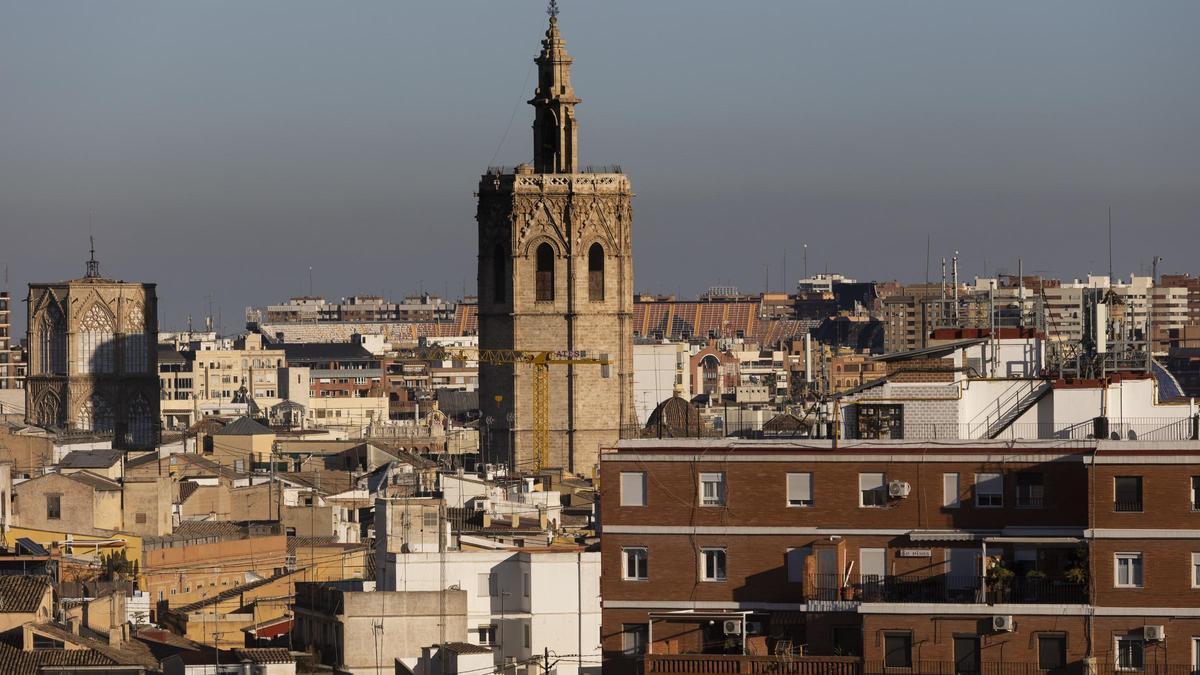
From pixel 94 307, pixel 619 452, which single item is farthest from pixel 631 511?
pixel 94 307

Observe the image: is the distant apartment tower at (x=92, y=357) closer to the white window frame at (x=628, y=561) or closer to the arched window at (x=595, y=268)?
the arched window at (x=595, y=268)

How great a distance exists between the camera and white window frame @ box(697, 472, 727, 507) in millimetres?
38938

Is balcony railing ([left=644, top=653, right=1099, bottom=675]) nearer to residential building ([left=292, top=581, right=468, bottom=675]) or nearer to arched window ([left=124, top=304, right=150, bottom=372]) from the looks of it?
residential building ([left=292, top=581, right=468, bottom=675])

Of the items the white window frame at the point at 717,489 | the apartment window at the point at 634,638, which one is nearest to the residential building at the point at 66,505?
the apartment window at the point at 634,638

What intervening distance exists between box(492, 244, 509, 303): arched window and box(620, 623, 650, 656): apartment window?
89.8m

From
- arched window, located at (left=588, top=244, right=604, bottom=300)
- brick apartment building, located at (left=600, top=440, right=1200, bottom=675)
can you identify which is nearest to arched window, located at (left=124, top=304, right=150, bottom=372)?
arched window, located at (left=588, top=244, right=604, bottom=300)

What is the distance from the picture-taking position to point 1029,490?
38281 mm

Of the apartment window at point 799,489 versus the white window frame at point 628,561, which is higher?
the apartment window at point 799,489

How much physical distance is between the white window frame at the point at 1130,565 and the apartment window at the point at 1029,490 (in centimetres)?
135

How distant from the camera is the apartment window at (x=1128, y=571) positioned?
3703 cm

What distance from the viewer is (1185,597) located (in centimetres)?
3675

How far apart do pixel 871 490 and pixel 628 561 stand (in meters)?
2.71

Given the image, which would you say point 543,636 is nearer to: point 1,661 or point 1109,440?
point 1,661

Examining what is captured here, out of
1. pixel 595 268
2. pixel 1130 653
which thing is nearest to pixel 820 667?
pixel 1130 653
